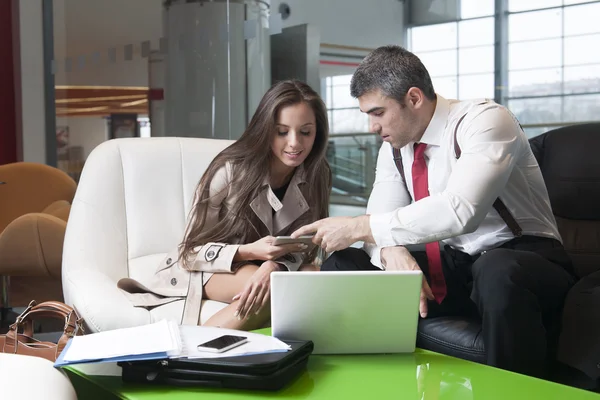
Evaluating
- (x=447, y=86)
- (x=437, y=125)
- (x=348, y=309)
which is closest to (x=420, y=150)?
(x=437, y=125)

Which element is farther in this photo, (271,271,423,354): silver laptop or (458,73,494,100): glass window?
(458,73,494,100): glass window

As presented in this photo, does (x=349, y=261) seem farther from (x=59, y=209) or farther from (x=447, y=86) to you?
(x=447, y=86)

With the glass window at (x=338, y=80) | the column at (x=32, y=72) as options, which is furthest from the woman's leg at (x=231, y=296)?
the column at (x=32, y=72)

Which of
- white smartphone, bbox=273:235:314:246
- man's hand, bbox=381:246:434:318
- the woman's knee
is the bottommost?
the woman's knee

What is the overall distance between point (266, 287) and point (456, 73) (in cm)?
313

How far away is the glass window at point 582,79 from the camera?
4453 mm

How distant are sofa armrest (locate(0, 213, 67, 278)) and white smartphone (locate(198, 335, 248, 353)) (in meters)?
2.44

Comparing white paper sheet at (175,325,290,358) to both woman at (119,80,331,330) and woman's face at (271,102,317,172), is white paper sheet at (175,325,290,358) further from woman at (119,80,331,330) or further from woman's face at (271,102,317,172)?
woman's face at (271,102,317,172)

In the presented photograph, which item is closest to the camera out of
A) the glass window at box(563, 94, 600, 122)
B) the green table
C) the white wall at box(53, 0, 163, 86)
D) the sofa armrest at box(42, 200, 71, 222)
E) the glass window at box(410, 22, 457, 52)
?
the green table

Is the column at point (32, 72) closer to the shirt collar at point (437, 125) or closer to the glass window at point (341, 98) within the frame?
the glass window at point (341, 98)

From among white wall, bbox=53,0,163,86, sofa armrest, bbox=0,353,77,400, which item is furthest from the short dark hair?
white wall, bbox=53,0,163,86

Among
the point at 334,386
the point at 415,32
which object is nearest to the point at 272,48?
the point at 415,32

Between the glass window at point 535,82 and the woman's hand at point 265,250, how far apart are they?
286 centimetres

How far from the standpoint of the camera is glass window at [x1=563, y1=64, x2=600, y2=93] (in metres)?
4.45
